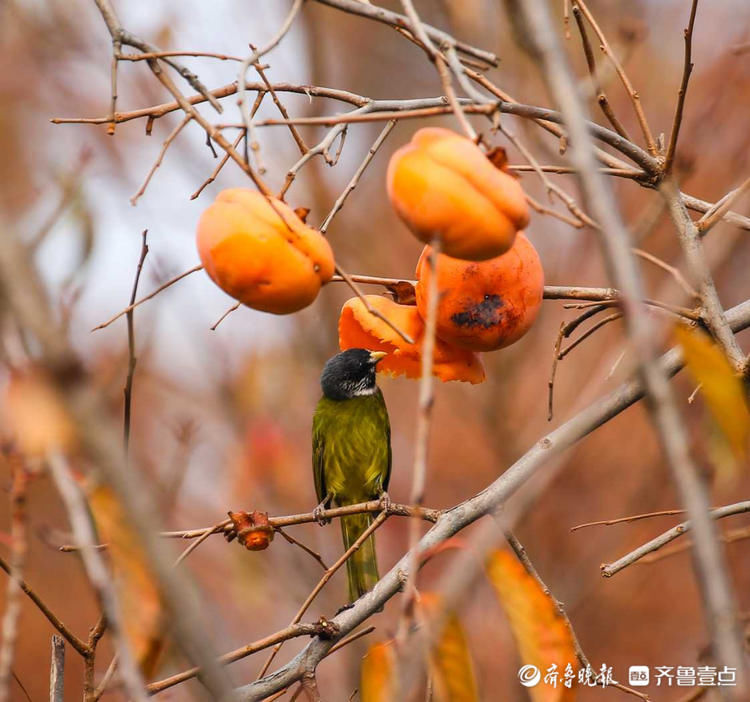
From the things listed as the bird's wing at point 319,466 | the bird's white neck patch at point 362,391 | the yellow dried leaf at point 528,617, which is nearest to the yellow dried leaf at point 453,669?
the yellow dried leaf at point 528,617

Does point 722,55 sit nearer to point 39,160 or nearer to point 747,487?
point 747,487

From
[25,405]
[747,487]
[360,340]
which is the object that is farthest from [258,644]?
[747,487]

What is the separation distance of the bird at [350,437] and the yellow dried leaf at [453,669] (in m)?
3.27

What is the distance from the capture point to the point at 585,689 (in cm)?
576

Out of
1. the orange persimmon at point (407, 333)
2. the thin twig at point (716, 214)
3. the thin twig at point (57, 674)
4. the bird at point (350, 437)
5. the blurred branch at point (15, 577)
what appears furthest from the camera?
the bird at point (350, 437)

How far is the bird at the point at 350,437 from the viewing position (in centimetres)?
472

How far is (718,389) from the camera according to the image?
1142mm

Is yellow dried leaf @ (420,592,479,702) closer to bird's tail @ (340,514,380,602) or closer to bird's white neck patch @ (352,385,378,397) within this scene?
bird's tail @ (340,514,380,602)

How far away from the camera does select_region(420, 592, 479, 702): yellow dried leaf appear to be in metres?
1.31

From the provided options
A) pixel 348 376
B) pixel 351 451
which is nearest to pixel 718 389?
pixel 351 451

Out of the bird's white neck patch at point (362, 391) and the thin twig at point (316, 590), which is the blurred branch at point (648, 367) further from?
the bird's white neck patch at point (362, 391)

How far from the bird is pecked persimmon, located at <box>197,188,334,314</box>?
307cm

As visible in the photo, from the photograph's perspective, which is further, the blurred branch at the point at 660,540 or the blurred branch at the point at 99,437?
the blurred branch at the point at 660,540

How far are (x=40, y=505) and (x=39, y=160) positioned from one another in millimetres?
3385
